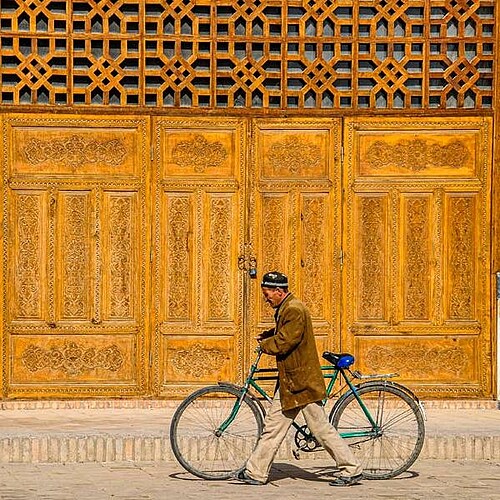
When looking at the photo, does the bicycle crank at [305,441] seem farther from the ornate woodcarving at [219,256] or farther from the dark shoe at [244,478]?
the ornate woodcarving at [219,256]

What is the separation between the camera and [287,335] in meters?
9.51

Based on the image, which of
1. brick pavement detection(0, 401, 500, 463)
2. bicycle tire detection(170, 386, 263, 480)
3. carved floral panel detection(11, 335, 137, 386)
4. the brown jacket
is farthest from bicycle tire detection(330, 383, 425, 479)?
carved floral panel detection(11, 335, 137, 386)

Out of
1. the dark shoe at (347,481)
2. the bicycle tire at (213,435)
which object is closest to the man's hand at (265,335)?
the bicycle tire at (213,435)

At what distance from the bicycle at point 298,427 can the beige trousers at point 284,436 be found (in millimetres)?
110

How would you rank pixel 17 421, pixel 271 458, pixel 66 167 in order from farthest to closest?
pixel 66 167 < pixel 17 421 < pixel 271 458

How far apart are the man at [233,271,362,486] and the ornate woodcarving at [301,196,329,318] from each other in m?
3.54

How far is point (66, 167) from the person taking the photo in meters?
12.9

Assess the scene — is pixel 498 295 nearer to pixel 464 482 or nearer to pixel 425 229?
pixel 425 229

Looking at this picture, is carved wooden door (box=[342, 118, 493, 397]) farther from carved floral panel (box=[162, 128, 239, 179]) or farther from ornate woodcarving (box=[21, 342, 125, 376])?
ornate woodcarving (box=[21, 342, 125, 376])

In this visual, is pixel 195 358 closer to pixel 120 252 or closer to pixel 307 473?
pixel 120 252

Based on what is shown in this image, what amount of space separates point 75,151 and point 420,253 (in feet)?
9.80

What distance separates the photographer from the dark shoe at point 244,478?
9477 mm

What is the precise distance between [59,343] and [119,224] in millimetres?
1093

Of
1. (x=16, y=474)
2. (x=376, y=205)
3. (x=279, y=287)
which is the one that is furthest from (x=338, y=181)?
(x=16, y=474)
